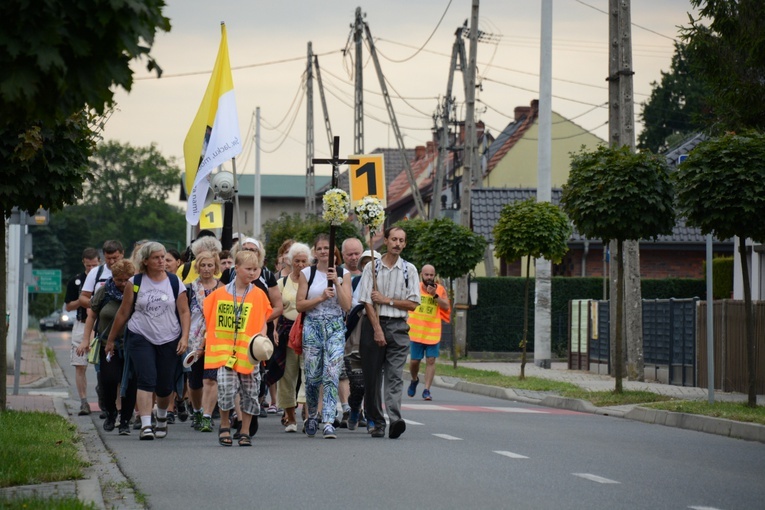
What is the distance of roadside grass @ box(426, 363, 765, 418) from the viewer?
51.1 ft

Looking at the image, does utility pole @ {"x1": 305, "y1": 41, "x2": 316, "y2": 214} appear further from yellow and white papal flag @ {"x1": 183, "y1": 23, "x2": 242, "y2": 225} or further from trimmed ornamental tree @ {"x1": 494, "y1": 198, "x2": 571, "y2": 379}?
yellow and white papal flag @ {"x1": 183, "y1": 23, "x2": 242, "y2": 225}

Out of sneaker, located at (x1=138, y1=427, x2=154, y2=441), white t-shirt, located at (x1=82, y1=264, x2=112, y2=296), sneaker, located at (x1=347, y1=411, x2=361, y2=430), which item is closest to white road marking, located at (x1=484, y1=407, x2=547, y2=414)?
sneaker, located at (x1=347, y1=411, x2=361, y2=430)

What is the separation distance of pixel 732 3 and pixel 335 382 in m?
9.19

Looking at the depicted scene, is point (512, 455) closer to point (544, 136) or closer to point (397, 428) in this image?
point (397, 428)

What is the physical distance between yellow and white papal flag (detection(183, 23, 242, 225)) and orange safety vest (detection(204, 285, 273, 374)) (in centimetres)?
815

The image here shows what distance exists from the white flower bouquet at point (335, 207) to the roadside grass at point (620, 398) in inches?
195

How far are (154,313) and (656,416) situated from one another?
676 centimetres

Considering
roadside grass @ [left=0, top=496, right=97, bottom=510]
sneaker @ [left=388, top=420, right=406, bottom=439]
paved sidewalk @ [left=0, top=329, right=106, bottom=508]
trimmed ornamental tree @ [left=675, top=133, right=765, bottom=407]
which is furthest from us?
trimmed ornamental tree @ [left=675, top=133, right=765, bottom=407]

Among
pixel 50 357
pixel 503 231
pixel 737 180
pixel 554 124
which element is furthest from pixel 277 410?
pixel 554 124

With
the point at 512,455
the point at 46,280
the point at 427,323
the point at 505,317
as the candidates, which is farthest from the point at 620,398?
the point at 46,280

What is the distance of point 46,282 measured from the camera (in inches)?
3095

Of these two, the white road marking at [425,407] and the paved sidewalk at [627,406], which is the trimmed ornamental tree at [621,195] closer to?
the paved sidewalk at [627,406]

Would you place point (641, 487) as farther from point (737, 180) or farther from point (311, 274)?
point (737, 180)

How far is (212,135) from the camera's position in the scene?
20.8 metres
